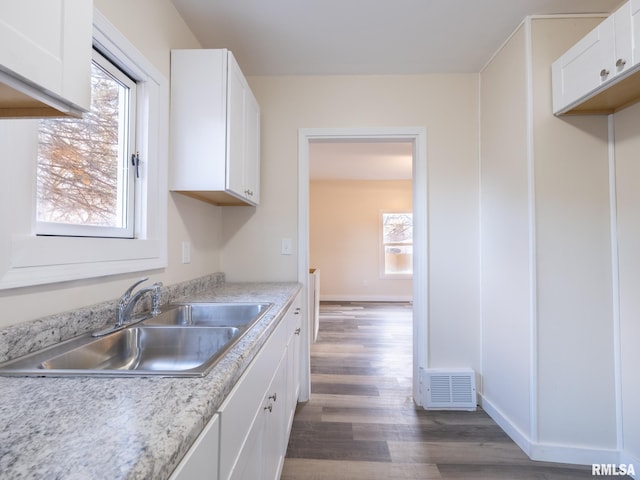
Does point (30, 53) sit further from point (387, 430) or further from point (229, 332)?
point (387, 430)

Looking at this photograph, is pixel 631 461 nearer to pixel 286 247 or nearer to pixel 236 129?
pixel 286 247

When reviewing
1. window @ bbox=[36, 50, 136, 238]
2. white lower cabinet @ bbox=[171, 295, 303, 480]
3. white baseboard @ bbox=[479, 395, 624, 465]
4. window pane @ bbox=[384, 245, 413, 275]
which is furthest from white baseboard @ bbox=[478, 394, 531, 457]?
window pane @ bbox=[384, 245, 413, 275]

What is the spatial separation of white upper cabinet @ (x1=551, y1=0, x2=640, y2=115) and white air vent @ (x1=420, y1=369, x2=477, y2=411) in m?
1.81

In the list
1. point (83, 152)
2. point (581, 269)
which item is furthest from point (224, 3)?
point (581, 269)

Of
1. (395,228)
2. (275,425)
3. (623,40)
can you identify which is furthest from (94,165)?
(395,228)

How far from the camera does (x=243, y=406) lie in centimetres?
81

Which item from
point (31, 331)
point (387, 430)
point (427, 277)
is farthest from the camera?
point (427, 277)

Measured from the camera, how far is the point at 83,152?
Result: 3.72 ft

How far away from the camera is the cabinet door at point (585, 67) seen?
4.42 ft

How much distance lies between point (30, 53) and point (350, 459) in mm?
2070

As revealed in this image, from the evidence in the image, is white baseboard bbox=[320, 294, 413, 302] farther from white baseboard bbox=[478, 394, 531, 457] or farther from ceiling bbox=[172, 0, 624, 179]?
ceiling bbox=[172, 0, 624, 179]

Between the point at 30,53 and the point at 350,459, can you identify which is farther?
the point at 350,459

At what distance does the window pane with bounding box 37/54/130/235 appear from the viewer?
997mm

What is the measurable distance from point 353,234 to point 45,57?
20.2 ft
